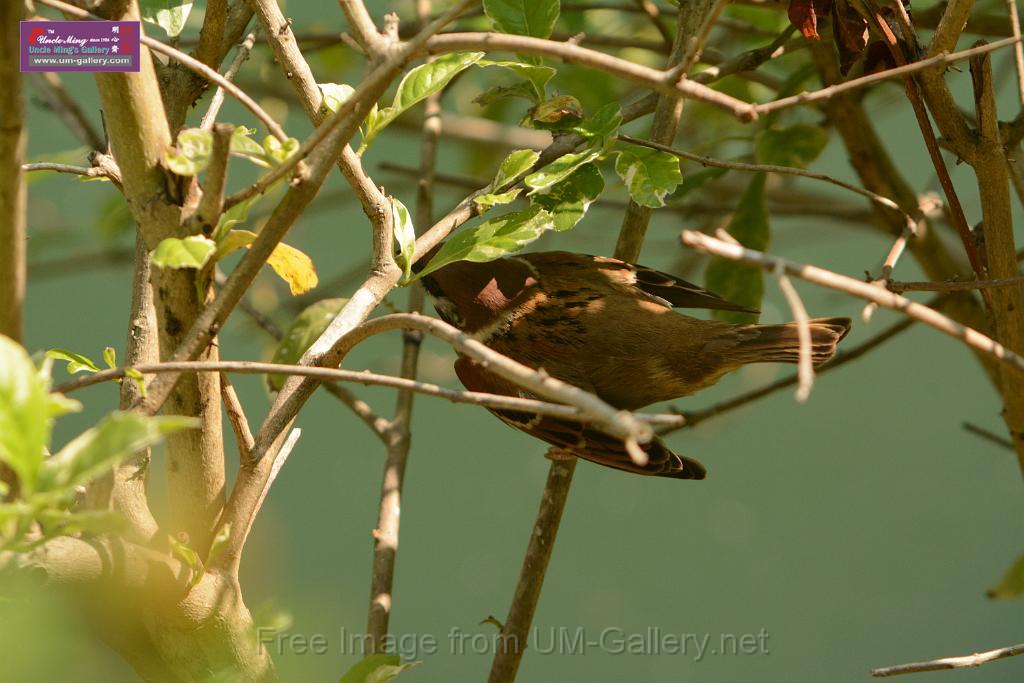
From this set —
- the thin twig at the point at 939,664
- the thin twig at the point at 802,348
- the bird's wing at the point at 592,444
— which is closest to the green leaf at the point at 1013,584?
the thin twig at the point at 939,664

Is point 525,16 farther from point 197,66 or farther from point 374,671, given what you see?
point 374,671

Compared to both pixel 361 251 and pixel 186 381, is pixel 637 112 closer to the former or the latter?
pixel 186 381

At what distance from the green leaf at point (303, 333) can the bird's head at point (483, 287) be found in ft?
0.90

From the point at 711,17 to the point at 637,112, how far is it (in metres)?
0.92

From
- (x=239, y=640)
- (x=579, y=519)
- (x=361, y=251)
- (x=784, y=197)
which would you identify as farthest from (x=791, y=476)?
(x=239, y=640)

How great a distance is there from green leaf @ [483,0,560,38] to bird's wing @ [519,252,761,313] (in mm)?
659

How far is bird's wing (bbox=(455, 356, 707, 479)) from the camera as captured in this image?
6.16 ft

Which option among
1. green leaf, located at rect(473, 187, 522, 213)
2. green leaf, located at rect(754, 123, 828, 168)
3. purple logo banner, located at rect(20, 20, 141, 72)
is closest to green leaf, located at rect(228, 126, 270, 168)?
purple logo banner, located at rect(20, 20, 141, 72)

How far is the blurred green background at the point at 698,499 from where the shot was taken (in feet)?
13.0

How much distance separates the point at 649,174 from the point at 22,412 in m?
1.01

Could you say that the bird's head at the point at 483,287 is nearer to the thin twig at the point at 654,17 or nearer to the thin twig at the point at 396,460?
the thin twig at the point at 396,460

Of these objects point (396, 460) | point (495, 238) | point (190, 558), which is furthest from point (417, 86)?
point (396, 460)

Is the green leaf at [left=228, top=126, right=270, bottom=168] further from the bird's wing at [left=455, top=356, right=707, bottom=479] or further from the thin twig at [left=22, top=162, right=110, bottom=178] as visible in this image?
the bird's wing at [left=455, top=356, right=707, bottom=479]

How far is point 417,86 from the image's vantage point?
1.37 metres
